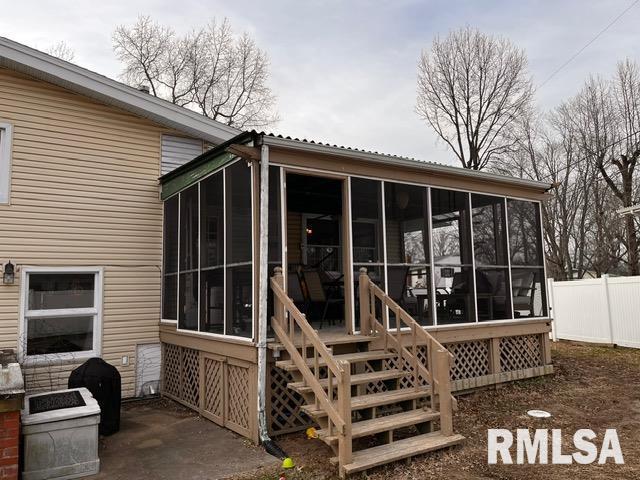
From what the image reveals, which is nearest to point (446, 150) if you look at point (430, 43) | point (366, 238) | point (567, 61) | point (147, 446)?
point (430, 43)

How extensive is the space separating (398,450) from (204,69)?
67.1 feet

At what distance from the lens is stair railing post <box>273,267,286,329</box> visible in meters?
4.82

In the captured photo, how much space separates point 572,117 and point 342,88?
10547 millimetres

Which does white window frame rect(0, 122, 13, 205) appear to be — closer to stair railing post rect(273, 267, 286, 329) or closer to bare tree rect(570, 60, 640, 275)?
stair railing post rect(273, 267, 286, 329)

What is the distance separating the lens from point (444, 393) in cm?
445

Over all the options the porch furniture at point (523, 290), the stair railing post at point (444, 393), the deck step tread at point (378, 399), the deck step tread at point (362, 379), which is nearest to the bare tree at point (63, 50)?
the porch furniture at point (523, 290)

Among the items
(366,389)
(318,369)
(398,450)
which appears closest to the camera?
(398,450)

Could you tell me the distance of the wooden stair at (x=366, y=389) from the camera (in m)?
3.87

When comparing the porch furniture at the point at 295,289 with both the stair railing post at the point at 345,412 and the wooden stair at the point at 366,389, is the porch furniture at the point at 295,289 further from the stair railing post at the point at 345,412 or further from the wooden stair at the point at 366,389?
the stair railing post at the point at 345,412

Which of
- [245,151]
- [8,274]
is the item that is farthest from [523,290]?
[8,274]

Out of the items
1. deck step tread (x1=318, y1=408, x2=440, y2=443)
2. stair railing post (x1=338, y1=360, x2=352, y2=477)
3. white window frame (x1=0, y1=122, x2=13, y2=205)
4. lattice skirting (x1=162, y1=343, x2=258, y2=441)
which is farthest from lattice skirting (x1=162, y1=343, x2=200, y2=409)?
white window frame (x1=0, y1=122, x2=13, y2=205)

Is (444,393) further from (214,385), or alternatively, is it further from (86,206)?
(86,206)

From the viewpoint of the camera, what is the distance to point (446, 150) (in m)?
21.3

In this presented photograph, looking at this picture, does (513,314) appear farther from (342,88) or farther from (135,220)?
(342,88)
